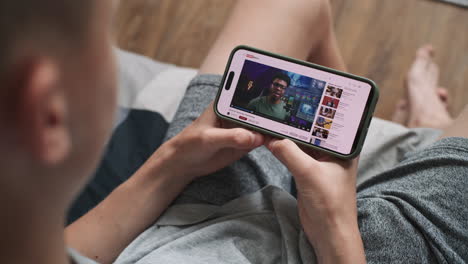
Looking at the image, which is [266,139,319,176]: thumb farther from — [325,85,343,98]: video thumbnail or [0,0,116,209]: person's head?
[0,0,116,209]: person's head

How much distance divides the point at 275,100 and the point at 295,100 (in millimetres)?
33

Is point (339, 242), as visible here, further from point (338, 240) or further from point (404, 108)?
point (404, 108)

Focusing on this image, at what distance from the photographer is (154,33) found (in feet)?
4.34

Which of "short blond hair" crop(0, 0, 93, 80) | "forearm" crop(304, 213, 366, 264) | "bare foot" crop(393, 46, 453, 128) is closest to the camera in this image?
"short blond hair" crop(0, 0, 93, 80)

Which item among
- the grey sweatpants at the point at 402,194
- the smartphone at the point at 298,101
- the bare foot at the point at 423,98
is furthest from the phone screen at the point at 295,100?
the bare foot at the point at 423,98

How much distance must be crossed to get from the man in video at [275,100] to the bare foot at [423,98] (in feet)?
1.86

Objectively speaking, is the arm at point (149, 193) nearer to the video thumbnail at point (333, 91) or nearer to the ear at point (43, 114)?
the video thumbnail at point (333, 91)

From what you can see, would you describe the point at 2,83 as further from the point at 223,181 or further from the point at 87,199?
the point at 87,199

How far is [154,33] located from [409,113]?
811 mm

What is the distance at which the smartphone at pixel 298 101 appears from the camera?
630mm

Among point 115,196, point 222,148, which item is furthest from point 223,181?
point 115,196

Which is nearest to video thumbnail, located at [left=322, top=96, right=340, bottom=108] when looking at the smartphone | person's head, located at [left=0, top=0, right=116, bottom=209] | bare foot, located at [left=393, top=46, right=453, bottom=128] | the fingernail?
the smartphone

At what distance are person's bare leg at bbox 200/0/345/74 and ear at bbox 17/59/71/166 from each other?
51 centimetres

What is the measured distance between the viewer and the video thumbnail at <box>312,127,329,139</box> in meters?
0.65
